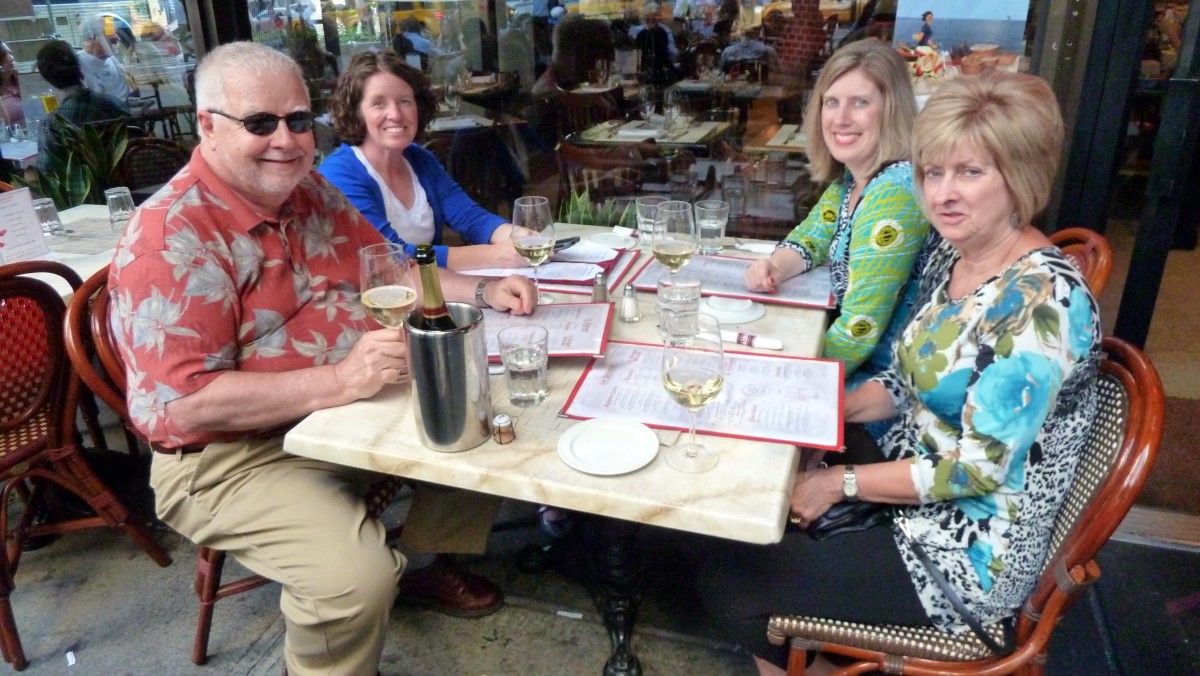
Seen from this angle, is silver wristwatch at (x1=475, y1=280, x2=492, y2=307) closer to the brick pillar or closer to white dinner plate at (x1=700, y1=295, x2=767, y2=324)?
white dinner plate at (x1=700, y1=295, x2=767, y2=324)

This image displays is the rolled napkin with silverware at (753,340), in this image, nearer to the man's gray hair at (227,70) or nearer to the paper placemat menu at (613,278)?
the paper placemat menu at (613,278)

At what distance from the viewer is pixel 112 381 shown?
1.93 m

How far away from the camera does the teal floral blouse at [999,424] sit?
1.25 m

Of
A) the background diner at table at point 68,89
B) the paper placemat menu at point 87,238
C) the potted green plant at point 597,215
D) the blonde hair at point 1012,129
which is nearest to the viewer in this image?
the blonde hair at point 1012,129

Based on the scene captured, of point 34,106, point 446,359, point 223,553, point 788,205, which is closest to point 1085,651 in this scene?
point 446,359

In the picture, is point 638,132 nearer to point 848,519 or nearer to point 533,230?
point 533,230

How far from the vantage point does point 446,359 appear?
1277 millimetres

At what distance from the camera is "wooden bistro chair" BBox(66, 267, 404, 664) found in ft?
5.87

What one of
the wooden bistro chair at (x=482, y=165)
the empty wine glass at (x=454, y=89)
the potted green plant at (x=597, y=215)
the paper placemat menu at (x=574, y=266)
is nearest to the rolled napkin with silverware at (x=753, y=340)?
the paper placemat menu at (x=574, y=266)

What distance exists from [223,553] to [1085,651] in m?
2.23

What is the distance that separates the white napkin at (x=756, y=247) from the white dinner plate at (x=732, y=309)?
0.50 m

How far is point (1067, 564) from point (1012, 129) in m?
0.74

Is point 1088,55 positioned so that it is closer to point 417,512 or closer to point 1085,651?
point 1085,651

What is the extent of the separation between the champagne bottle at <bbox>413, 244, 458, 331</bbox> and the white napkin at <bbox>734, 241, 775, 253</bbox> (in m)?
1.28
